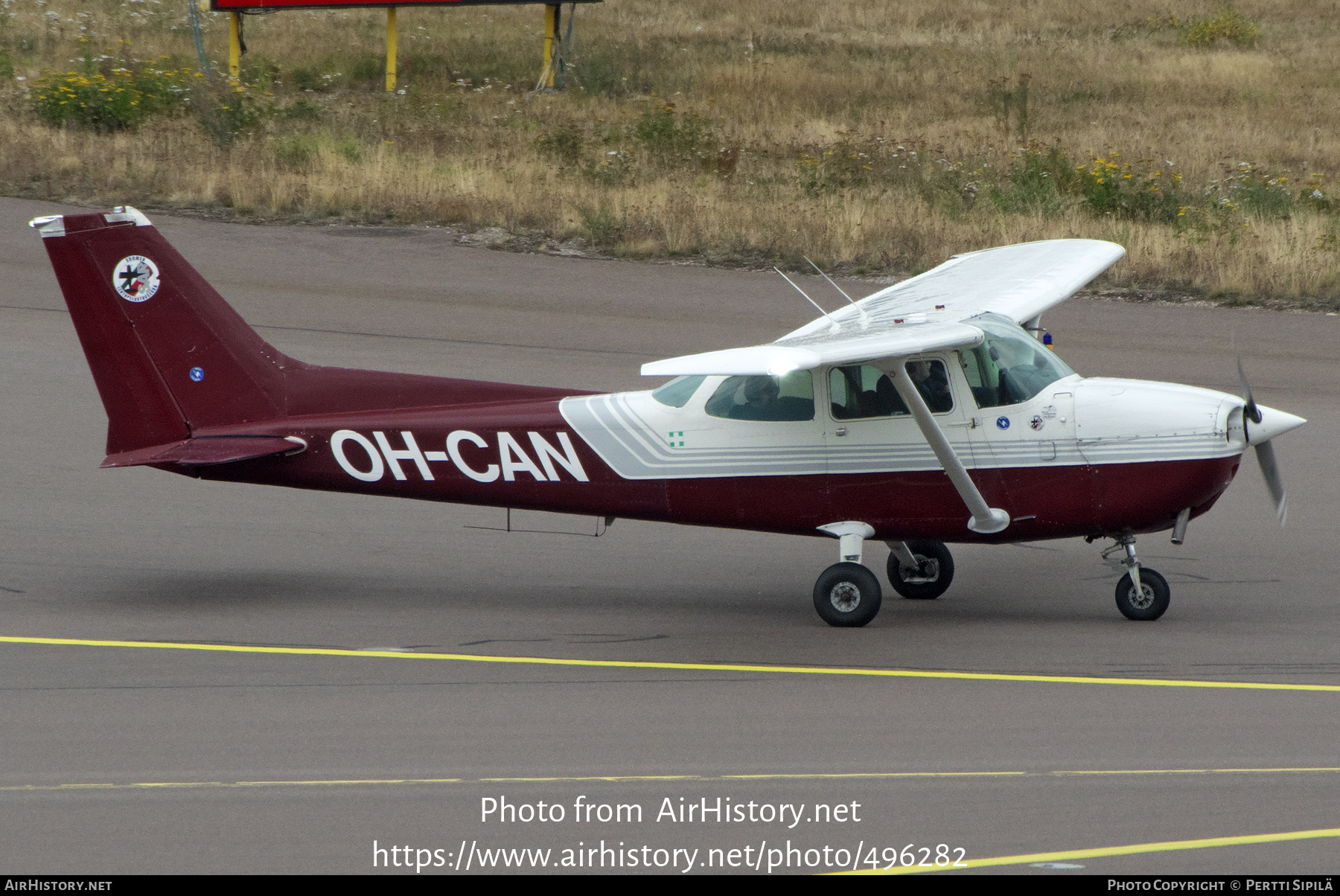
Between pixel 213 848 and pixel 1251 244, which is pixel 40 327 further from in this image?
pixel 1251 244

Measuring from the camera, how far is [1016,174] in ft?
73.3

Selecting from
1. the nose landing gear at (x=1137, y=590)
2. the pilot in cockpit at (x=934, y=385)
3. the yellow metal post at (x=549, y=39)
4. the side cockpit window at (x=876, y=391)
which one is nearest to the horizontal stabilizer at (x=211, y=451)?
the side cockpit window at (x=876, y=391)

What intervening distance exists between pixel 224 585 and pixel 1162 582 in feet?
20.6

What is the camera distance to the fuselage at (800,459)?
29.7 ft

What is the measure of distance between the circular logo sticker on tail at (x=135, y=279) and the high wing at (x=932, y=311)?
3.69m

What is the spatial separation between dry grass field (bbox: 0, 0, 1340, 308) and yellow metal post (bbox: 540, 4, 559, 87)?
16.5 inches

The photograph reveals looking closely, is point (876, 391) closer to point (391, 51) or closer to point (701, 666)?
point (701, 666)

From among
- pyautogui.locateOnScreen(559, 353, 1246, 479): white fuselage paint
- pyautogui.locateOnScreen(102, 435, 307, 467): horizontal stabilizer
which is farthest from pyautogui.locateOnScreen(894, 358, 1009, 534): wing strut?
pyautogui.locateOnScreen(102, 435, 307, 467): horizontal stabilizer

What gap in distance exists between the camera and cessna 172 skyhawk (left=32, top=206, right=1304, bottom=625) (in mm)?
9078

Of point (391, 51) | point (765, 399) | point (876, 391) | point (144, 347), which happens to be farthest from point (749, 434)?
point (391, 51)

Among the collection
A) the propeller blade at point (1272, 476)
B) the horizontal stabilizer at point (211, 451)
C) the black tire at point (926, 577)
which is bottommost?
the black tire at point (926, 577)

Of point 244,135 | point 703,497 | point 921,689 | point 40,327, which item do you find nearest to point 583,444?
point 703,497

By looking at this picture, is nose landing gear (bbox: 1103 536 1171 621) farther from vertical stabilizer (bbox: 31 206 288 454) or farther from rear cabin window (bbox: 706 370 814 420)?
vertical stabilizer (bbox: 31 206 288 454)

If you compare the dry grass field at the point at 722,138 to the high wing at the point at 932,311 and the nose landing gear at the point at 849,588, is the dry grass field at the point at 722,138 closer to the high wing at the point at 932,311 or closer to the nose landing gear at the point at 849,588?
the high wing at the point at 932,311
